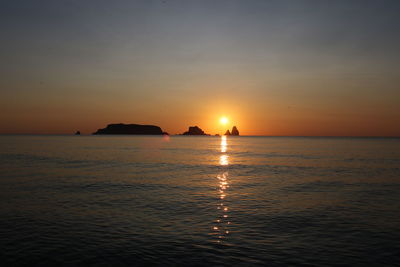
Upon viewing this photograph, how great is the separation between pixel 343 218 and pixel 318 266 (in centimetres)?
900

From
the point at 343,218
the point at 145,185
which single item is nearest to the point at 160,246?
the point at 343,218

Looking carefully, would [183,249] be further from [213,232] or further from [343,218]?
[343,218]

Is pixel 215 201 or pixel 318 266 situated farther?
pixel 215 201

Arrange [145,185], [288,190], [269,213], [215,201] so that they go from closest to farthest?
[269,213], [215,201], [288,190], [145,185]

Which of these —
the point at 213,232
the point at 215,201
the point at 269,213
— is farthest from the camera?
the point at 215,201

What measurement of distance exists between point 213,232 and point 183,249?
3.00m

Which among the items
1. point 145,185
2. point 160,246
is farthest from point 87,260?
point 145,185

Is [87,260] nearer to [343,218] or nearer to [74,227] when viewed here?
[74,227]

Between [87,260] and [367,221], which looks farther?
[367,221]

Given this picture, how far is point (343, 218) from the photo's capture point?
2006 centimetres

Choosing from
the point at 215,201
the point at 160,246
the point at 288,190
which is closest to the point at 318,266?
the point at 160,246

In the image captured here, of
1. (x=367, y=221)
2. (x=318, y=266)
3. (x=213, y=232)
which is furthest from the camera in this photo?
(x=367, y=221)

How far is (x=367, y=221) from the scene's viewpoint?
63.2 ft

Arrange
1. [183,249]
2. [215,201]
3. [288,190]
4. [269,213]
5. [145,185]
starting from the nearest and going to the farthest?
[183,249], [269,213], [215,201], [288,190], [145,185]
